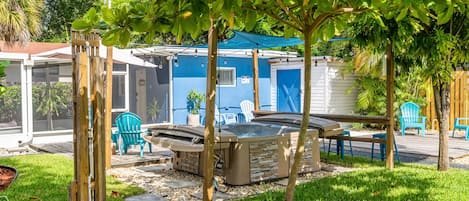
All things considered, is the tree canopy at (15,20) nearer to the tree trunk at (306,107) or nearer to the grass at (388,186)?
the grass at (388,186)

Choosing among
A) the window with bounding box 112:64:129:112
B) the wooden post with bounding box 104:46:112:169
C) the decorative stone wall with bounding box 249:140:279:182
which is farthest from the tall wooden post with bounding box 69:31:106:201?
the window with bounding box 112:64:129:112

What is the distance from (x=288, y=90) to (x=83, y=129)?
12.3m

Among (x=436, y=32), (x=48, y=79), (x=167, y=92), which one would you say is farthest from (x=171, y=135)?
(x=167, y=92)

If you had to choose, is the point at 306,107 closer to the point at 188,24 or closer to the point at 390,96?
the point at 188,24

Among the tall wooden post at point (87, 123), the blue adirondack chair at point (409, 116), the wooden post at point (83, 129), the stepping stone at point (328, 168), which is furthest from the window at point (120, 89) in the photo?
the wooden post at point (83, 129)

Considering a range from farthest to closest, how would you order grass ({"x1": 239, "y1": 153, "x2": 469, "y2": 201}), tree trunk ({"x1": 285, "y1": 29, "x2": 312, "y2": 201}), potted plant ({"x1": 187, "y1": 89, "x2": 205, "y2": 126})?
potted plant ({"x1": 187, "y1": 89, "x2": 205, "y2": 126}) < grass ({"x1": 239, "y1": 153, "x2": 469, "y2": 201}) < tree trunk ({"x1": 285, "y1": 29, "x2": 312, "y2": 201})

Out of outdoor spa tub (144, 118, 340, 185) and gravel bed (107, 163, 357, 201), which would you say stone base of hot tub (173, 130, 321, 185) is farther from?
gravel bed (107, 163, 357, 201)

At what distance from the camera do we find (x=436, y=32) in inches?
241

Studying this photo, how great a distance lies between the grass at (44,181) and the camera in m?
5.11

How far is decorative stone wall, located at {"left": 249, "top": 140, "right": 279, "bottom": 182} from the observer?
237 inches

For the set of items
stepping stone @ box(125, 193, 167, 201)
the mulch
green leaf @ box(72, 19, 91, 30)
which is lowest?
stepping stone @ box(125, 193, 167, 201)

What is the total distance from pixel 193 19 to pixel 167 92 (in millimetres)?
10950

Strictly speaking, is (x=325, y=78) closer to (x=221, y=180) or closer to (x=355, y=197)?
(x=221, y=180)

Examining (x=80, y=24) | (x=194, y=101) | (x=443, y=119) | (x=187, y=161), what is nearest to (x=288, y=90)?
(x=194, y=101)
